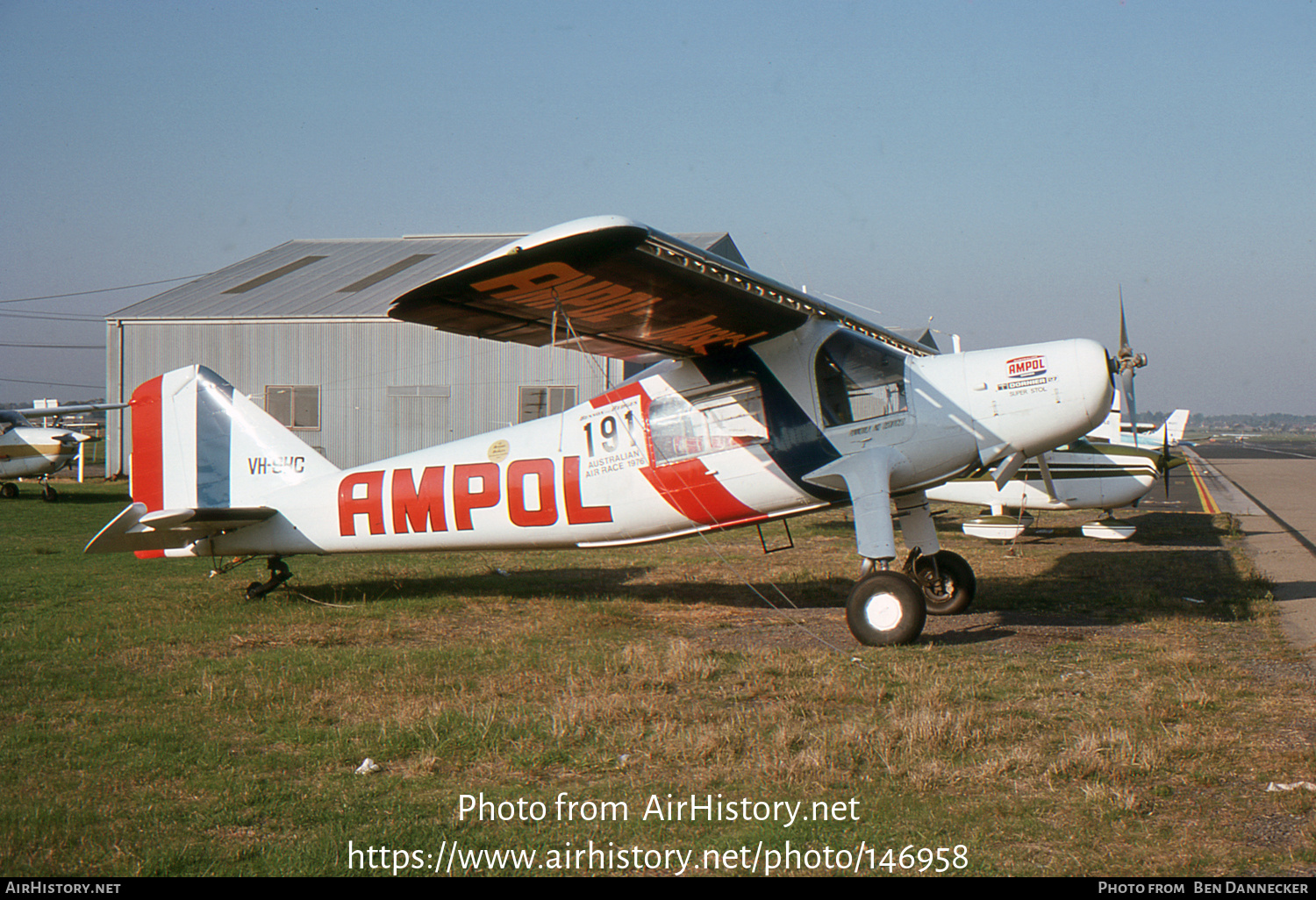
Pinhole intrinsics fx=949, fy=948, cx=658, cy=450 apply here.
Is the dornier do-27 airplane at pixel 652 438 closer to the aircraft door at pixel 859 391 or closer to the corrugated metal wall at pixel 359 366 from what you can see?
the aircraft door at pixel 859 391

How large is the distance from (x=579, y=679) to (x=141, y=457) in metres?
6.61

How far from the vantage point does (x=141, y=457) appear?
10.5 meters

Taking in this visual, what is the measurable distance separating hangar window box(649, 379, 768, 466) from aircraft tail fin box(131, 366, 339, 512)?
3994 millimetres

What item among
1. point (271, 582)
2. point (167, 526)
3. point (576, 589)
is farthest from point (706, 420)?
point (167, 526)

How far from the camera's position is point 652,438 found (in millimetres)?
9258

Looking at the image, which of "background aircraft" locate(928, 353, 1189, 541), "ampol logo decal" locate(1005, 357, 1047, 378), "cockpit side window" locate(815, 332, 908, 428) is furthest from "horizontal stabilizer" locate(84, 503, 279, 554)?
"background aircraft" locate(928, 353, 1189, 541)

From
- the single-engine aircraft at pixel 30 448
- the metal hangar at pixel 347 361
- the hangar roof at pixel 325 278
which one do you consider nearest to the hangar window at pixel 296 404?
the metal hangar at pixel 347 361

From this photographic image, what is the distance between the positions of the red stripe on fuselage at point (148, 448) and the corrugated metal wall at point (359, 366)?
16.0m

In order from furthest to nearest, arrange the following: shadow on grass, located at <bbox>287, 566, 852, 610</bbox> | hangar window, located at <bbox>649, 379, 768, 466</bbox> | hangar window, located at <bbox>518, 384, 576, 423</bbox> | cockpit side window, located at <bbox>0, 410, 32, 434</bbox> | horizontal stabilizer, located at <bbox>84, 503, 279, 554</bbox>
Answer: cockpit side window, located at <bbox>0, 410, 32, 434</bbox> → hangar window, located at <bbox>518, 384, 576, 423</bbox> → shadow on grass, located at <bbox>287, 566, 852, 610</bbox> → horizontal stabilizer, located at <bbox>84, 503, 279, 554</bbox> → hangar window, located at <bbox>649, 379, 768, 466</bbox>

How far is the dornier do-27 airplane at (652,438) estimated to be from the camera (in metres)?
7.61

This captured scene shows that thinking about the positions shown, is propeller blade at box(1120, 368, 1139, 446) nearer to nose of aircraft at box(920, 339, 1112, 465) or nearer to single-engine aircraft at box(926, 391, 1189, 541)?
nose of aircraft at box(920, 339, 1112, 465)

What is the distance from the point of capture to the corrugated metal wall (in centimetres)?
2773
